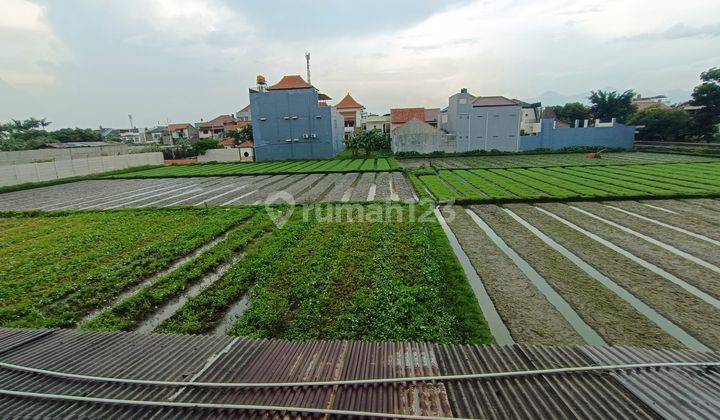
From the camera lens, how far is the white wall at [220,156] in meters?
41.2

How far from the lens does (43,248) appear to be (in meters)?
11.6

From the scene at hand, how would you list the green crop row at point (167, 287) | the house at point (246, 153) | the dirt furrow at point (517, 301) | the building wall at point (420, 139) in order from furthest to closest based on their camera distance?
the house at point (246, 153)
the building wall at point (420, 139)
the green crop row at point (167, 287)
the dirt furrow at point (517, 301)

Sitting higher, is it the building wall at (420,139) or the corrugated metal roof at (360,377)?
the building wall at (420,139)

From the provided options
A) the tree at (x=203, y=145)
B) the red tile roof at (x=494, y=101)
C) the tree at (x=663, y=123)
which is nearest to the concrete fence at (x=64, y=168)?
the tree at (x=203, y=145)

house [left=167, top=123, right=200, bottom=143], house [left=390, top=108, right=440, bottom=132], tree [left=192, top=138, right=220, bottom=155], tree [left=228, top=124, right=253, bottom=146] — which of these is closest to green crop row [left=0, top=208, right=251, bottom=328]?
tree [left=192, top=138, right=220, bottom=155]

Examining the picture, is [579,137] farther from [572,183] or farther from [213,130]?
[213,130]

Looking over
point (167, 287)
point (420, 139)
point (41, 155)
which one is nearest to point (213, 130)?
point (41, 155)

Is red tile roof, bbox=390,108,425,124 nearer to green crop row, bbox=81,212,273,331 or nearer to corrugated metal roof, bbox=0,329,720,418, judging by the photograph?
green crop row, bbox=81,212,273,331

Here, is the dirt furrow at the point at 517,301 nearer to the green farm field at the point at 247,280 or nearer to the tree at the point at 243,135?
the green farm field at the point at 247,280

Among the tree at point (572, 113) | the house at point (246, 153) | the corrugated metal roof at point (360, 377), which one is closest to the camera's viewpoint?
the corrugated metal roof at point (360, 377)

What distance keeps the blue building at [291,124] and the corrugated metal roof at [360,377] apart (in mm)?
35806

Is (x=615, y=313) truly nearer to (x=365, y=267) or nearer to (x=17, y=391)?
(x=365, y=267)

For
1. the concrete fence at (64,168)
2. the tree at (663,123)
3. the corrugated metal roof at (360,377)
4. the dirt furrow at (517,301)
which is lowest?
the dirt furrow at (517,301)

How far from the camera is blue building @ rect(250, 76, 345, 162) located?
39094 millimetres
